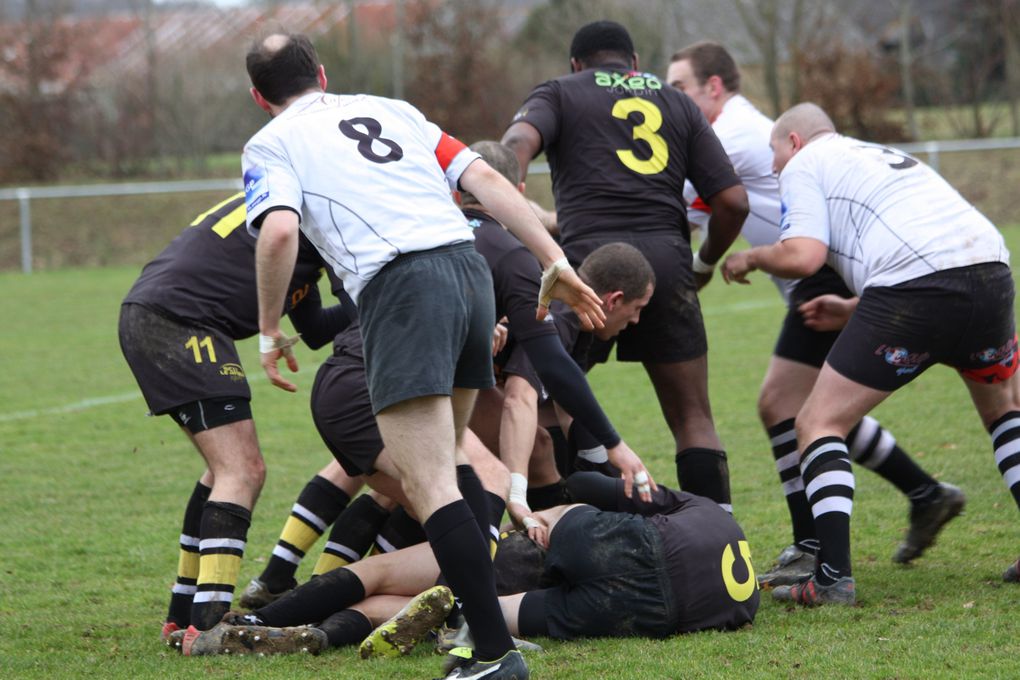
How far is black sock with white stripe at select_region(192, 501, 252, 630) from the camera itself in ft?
15.0

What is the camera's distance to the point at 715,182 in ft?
18.8

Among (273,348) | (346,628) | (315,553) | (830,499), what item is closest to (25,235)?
(315,553)

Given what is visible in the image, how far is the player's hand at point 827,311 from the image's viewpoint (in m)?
5.34

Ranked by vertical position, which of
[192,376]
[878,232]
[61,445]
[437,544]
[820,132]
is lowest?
[61,445]

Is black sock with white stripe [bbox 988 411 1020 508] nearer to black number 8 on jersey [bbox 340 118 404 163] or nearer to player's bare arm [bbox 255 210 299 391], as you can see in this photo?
black number 8 on jersey [bbox 340 118 404 163]

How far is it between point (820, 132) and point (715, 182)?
669 millimetres

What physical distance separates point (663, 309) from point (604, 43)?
53.8 inches

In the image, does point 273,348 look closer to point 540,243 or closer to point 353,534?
point 540,243

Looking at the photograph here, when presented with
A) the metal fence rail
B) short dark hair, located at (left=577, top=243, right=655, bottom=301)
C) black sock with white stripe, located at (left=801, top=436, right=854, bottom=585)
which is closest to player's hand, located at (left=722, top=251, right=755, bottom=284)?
short dark hair, located at (left=577, top=243, right=655, bottom=301)

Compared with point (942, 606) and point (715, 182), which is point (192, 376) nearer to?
point (715, 182)

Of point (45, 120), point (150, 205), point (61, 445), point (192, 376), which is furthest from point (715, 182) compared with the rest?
point (45, 120)

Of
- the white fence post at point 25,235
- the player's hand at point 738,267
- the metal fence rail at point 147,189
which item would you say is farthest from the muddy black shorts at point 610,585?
the white fence post at point 25,235

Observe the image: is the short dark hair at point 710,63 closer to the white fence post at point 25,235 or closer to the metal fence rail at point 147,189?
the metal fence rail at point 147,189

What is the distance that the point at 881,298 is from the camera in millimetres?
4652
